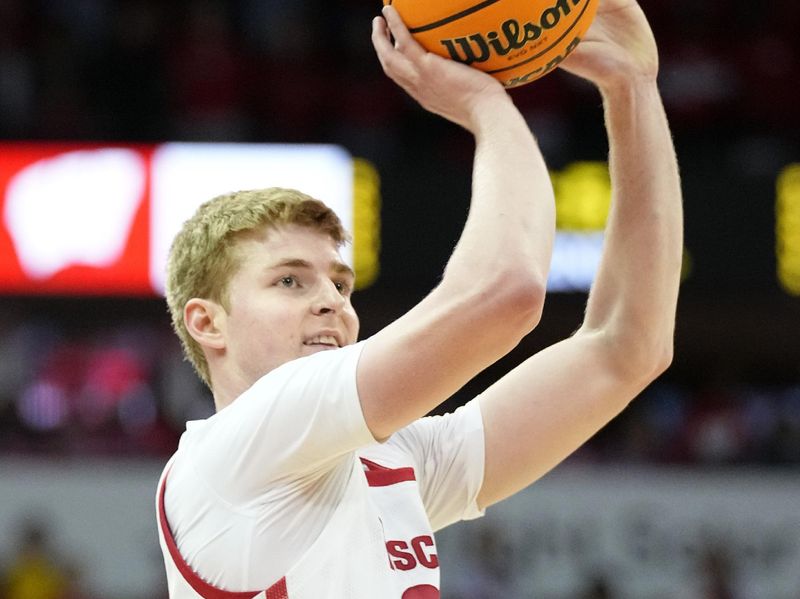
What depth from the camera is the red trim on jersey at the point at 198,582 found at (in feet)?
8.48

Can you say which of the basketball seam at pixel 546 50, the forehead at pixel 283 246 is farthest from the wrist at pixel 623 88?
the forehead at pixel 283 246

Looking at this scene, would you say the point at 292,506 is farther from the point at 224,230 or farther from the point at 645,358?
the point at 645,358

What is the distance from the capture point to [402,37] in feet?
8.61

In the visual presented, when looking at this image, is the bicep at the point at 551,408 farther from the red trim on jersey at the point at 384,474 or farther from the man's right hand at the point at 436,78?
the man's right hand at the point at 436,78

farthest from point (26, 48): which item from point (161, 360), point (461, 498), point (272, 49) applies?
point (461, 498)

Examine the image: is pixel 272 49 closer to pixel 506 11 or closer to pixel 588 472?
pixel 588 472

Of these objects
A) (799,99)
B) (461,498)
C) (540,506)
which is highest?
(799,99)

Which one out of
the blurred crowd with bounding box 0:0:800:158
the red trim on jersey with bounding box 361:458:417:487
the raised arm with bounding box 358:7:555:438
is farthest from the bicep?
the blurred crowd with bounding box 0:0:800:158

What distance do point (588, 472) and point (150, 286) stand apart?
3.54 metres

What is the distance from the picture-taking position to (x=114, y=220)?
9.38 metres

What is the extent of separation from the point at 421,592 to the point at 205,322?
0.70 meters

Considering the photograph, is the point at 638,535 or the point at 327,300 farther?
the point at 638,535

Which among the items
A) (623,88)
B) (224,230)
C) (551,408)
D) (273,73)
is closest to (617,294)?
(551,408)

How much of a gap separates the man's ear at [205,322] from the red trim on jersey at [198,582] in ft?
1.05
